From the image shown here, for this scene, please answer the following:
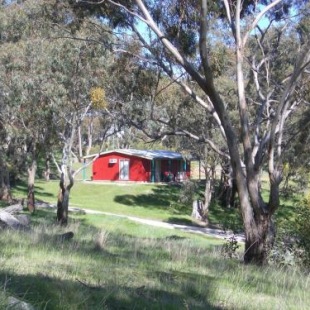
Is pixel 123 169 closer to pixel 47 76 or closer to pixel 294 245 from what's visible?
pixel 47 76

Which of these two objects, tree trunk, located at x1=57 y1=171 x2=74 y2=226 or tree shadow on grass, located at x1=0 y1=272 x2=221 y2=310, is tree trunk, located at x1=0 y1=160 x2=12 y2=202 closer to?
tree trunk, located at x1=57 y1=171 x2=74 y2=226

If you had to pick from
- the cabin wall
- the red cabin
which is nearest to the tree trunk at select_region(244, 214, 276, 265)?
the red cabin

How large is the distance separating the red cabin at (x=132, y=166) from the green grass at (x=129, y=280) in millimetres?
45253

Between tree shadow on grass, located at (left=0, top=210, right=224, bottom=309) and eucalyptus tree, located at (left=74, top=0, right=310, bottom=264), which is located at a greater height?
eucalyptus tree, located at (left=74, top=0, right=310, bottom=264)

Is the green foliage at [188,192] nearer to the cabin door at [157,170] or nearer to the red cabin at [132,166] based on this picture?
the red cabin at [132,166]

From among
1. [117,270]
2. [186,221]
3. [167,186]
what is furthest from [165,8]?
[167,186]

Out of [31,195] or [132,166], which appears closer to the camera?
[31,195]

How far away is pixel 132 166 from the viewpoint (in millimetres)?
54219

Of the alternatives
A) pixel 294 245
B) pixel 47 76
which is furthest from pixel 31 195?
pixel 294 245

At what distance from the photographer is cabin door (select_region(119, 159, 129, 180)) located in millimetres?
54250

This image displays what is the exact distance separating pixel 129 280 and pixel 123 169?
48.7 meters

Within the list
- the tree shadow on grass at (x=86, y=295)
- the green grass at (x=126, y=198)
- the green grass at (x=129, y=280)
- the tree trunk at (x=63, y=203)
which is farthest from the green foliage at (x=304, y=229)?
the green grass at (x=126, y=198)

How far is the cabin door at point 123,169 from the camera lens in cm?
5425

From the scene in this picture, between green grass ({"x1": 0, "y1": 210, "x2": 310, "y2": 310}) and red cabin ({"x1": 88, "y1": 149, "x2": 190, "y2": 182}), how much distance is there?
148 ft
